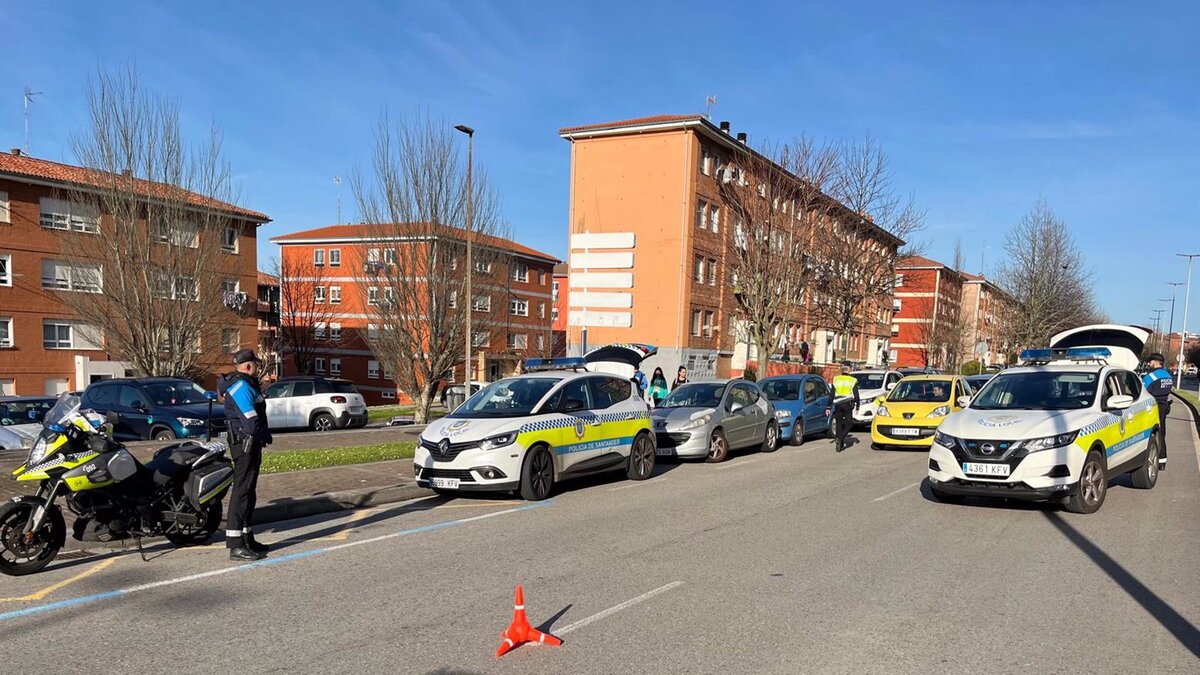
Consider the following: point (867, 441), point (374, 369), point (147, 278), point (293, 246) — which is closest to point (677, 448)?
point (867, 441)

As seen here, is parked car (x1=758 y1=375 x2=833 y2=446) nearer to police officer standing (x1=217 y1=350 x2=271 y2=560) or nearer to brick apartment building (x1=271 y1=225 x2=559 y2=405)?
police officer standing (x1=217 y1=350 x2=271 y2=560)

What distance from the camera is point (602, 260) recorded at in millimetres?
40062

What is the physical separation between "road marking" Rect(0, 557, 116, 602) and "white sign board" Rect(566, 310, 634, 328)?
33.5m

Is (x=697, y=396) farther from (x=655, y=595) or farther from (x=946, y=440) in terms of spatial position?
(x=655, y=595)

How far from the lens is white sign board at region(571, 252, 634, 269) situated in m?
39.4

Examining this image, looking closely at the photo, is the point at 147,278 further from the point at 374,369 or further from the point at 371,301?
the point at 374,369

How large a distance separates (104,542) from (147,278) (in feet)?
65.5

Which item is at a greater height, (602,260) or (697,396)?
(602,260)

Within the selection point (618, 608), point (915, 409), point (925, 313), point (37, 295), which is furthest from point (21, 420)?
point (925, 313)

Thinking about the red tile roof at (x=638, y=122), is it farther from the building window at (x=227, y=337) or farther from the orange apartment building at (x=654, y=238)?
the building window at (x=227, y=337)

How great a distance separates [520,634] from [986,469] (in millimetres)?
6276

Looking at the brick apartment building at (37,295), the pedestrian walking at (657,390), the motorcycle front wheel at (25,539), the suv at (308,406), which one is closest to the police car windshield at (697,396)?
the pedestrian walking at (657,390)

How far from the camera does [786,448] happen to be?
17.1 m

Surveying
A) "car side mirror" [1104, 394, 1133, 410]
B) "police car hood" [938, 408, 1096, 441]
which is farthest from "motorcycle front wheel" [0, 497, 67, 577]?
"car side mirror" [1104, 394, 1133, 410]
